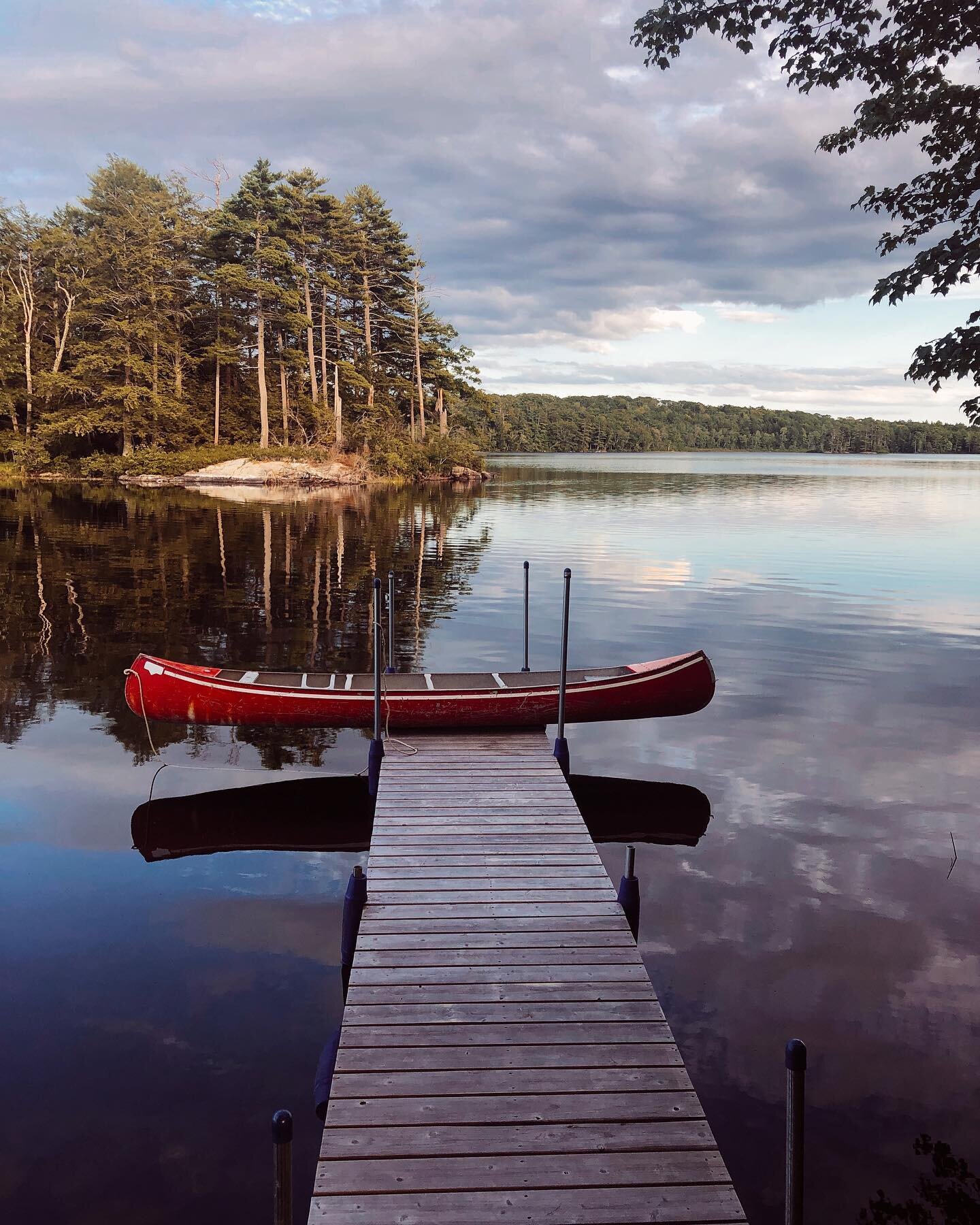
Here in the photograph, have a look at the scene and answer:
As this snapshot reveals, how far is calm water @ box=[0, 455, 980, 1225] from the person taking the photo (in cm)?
500

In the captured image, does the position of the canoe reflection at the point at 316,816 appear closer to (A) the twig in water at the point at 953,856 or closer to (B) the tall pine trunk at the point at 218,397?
(A) the twig in water at the point at 953,856

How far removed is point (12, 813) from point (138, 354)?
4793cm

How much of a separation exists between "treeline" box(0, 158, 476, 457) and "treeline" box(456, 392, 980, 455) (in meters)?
88.0

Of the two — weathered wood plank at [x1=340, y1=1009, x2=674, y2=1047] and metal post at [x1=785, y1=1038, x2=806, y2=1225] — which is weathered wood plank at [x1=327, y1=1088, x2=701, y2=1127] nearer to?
weathered wood plank at [x1=340, y1=1009, x2=674, y2=1047]

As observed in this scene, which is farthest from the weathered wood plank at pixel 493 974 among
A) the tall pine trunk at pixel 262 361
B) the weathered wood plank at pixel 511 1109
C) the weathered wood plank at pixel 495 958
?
the tall pine trunk at pixel 262 361

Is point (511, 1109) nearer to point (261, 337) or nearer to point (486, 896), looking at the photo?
point (486, 896)

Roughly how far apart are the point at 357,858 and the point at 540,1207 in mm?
5209

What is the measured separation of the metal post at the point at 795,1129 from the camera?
331cm

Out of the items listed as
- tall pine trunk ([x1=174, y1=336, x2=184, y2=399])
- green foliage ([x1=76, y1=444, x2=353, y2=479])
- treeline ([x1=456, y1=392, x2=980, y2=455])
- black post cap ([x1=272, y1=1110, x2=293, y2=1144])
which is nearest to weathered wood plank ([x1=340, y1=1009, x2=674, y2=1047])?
black post cap ([x1=272, y1=1110, x2=293, y2=1144])

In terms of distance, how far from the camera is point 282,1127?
2.88m

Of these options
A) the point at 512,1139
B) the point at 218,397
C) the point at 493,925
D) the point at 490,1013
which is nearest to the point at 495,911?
the point at 493,925

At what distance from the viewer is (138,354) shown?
51281 millimetres

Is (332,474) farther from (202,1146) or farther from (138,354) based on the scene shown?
(202,1146)

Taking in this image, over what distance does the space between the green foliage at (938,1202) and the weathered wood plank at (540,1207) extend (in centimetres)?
143
